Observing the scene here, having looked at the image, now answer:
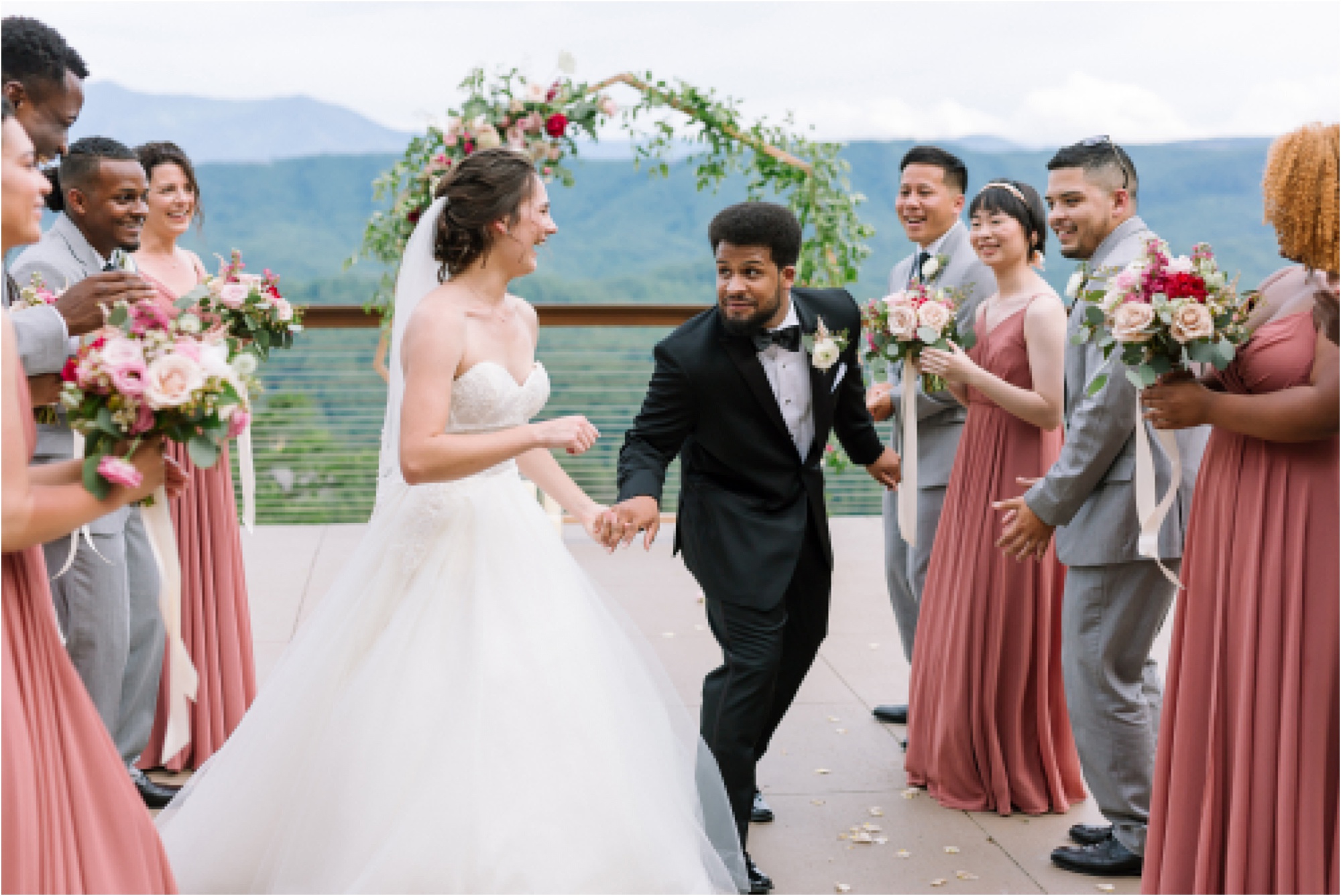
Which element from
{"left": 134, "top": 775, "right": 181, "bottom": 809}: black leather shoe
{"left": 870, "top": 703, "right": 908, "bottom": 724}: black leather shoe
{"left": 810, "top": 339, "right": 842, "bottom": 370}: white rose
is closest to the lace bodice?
{"left": 810, "top": 339, "right": 842, "bottom": 370}: white rose

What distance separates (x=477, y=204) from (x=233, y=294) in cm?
133

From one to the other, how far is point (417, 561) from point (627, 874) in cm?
96

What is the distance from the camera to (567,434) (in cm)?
312

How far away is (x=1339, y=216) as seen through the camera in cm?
252

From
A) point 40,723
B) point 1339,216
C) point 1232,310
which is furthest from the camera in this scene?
point 1232,310

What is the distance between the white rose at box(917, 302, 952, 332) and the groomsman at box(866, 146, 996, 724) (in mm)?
362

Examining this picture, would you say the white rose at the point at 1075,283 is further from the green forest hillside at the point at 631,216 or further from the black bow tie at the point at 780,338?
the green forest hillside at the point at 631,216

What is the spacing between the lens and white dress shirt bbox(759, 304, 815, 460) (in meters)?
3.55

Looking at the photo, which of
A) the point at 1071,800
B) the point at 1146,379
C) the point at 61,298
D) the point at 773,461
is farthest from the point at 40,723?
A: the point at 1071,800

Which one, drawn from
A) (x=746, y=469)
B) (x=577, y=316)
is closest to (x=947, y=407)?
(x=746, y=469)

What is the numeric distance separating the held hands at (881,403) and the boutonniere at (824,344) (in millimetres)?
1100

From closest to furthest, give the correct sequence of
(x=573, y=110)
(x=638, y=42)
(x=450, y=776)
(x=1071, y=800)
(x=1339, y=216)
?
(x=1339, y=216) < (x=450, y=776) < (x=1071, y=800) < (x=573, y=110) < (x=638, y=42)

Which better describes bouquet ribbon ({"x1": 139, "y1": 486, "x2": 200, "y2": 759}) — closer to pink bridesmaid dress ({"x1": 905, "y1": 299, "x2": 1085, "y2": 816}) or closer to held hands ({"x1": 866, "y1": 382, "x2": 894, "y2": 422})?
pink bridesmaid dress ({"x1": 905, "y1": 299, "x2": 1085, "y2": 816})

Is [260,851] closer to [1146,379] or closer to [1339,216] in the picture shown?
[1146,379]
